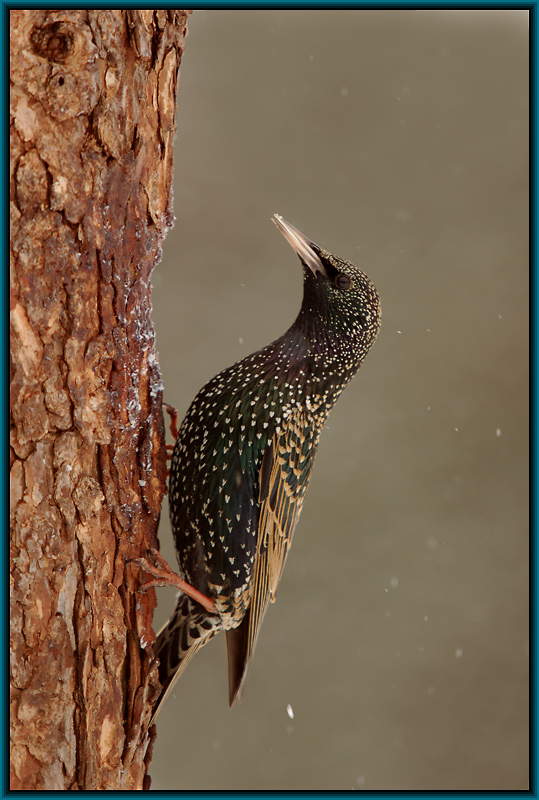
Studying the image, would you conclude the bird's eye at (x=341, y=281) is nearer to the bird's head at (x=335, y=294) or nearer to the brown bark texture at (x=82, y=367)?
the bird's head at (x=335, y=294)

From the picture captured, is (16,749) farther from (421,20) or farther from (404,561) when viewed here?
(421,20)

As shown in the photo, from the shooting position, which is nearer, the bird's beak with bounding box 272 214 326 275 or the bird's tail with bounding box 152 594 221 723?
the bird's tail with bounding box 152 594 221 723

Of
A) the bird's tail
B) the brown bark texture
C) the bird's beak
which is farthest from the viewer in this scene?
the bird's beak

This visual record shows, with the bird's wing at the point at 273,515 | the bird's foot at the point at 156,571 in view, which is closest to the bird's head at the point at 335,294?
the bird's wing at the point at 273,515

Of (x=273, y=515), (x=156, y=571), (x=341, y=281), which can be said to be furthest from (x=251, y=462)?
(x=341, y=281)

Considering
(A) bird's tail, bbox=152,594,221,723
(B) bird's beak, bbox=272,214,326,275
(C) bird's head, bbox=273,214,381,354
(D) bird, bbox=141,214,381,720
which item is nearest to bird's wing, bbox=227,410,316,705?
(D) bird, bbox=141,214,381,720

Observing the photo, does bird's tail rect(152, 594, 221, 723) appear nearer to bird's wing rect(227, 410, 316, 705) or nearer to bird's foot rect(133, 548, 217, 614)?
bird's wing rect(227, 410, 316, 705)
